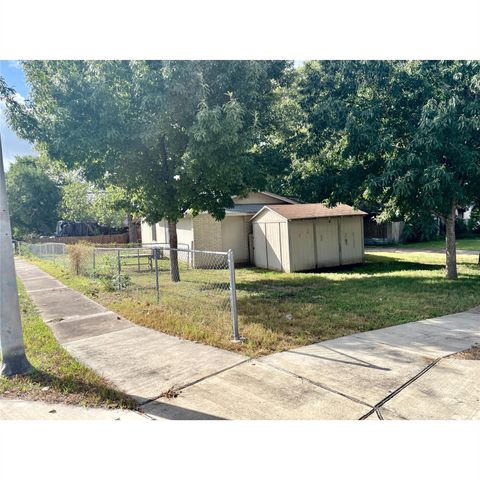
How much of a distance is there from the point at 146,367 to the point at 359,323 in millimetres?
3416

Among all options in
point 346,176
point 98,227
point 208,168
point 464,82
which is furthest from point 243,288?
point 98,227

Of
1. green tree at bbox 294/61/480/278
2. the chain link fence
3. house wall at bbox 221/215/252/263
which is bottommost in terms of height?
the chain link fence

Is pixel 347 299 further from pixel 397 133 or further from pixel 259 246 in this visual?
pixel 259 246

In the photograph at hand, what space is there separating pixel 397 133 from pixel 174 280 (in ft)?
23.2

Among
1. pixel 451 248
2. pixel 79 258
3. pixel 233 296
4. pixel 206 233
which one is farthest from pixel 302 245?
pixel 233 296

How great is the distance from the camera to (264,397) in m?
3.69

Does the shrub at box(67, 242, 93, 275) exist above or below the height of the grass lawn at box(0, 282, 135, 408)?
above

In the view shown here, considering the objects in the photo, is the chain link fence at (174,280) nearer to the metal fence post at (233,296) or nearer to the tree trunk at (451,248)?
the metal fence post at (233,296)

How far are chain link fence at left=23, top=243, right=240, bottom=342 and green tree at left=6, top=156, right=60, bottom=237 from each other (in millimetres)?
20759

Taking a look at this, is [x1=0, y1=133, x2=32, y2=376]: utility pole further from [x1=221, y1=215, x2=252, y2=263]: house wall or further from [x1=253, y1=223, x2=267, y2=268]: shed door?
[x1=221, y1=215, x2=252, y2=263]: house wall

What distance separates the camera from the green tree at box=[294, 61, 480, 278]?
841 centimetres

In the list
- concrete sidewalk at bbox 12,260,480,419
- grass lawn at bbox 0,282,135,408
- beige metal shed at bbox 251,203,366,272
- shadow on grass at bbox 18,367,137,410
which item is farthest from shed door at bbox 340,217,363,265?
shadow on grass at bbox 18,367,137,410

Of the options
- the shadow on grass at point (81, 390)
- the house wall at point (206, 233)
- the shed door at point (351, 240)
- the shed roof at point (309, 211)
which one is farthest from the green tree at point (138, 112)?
the shed door at point (351, 240)
